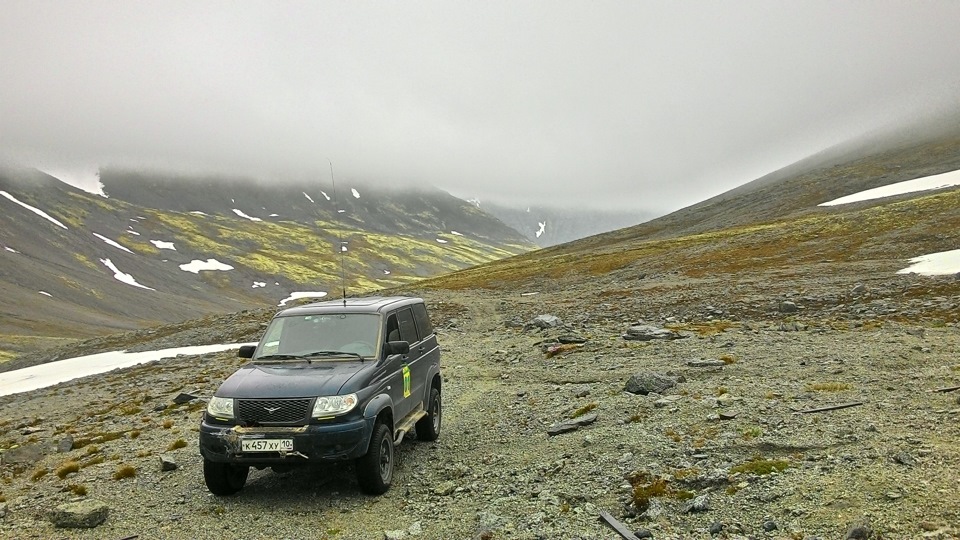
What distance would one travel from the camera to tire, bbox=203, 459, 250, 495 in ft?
30.8

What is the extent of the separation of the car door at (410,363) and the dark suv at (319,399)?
0.12 feet

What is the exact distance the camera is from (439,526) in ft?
27.7

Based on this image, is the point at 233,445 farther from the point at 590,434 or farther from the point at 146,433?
the point at 146,433

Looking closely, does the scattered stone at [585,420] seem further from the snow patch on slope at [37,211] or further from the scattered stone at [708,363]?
the snow patch on slope at [37,211]

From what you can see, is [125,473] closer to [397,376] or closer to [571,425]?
[397,376]

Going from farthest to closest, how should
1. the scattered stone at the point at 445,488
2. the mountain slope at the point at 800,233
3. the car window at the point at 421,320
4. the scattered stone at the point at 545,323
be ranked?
the mountain slope at the point at 800,233, the scattered stone at the point at 545,323, the car window at the point at 421,320, the scattered stone at the point at 445,488

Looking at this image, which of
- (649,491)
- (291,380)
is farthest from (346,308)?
(649,491)

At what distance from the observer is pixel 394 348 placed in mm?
10328

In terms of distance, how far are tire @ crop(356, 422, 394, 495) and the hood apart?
945 mm

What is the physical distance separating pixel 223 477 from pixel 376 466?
2401 millimetres

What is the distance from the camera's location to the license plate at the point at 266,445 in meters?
8.67

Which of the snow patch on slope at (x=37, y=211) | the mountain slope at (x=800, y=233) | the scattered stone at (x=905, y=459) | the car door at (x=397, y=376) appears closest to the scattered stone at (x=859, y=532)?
the scattered stone at (x=905, y=459)

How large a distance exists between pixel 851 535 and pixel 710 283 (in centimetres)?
3656

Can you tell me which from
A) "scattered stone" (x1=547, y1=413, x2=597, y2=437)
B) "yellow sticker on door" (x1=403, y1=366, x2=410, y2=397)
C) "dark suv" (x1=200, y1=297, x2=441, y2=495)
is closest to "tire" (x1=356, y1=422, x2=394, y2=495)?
"dark suv" (x1=200, y1=297, x2=441, y2=495)
